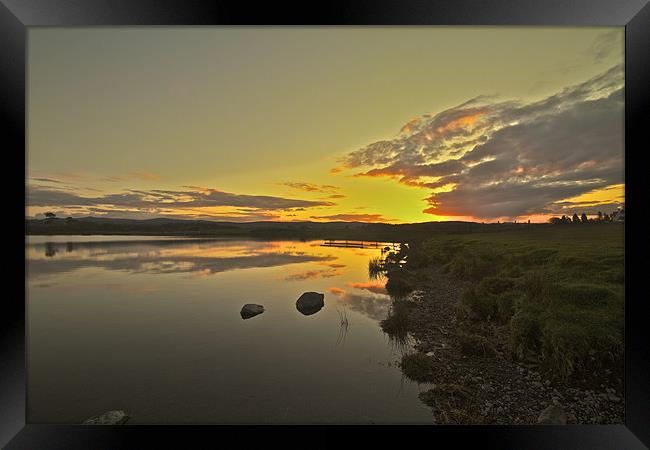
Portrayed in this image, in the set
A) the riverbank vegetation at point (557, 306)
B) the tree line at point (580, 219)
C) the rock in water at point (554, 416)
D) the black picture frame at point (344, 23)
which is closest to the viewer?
the black picture frame at point (344, 23)

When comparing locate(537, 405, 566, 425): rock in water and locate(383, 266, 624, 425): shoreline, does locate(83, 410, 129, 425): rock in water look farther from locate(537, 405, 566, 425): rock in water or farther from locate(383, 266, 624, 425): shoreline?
locate(537, 405, 566, 425): rock in water

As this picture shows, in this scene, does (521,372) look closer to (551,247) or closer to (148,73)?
(551,247)

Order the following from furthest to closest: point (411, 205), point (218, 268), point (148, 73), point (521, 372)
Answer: point (218, 268) → point (411, 205) → point (148, 73) → point (521, 372)

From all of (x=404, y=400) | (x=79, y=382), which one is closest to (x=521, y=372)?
(x=404, y=400)

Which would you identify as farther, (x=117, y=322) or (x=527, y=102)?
(x=117, y=322)

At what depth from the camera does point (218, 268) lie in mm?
10258

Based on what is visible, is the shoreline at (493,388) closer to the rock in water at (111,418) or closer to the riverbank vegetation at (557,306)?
the riverbank vegetation at (557,306)

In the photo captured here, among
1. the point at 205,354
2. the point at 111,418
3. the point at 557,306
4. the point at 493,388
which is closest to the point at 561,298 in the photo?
the point at 557,306

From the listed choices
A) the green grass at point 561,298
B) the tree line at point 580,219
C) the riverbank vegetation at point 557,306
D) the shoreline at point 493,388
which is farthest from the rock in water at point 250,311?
the tree line at point 580,219

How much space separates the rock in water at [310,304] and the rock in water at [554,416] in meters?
4.08

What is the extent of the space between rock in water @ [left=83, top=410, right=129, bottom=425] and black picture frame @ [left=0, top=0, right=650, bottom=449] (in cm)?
55

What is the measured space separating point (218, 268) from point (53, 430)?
26.7ft

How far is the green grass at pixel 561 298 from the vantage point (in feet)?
9.18

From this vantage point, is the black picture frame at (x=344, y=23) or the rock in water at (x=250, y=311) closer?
the black picture frame at (x=344, y=23)
